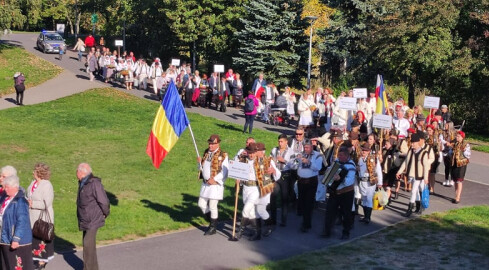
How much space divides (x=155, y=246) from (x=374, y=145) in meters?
5.71

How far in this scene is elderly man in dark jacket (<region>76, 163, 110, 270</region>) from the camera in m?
10.4

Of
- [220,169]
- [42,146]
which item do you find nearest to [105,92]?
[42,146]

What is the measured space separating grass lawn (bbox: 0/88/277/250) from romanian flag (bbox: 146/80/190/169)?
4.66ft

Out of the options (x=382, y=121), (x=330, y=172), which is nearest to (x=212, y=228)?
(x=330, y=172)

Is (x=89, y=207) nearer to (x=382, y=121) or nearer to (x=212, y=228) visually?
(x=212, y=228)

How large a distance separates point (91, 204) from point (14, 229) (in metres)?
1.39

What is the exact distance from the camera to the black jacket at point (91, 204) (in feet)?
34.0

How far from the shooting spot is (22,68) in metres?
39.5

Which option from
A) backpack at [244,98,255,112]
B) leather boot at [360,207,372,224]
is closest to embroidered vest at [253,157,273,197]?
leather boot at [360,207,372,224]

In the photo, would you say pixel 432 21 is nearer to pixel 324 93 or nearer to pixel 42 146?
pixel 324 93

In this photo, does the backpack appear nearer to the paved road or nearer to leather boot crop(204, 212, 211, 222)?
the paved road

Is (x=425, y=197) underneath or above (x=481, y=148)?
underneath

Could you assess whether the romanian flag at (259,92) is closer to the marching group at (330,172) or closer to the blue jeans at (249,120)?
the blue jeans at (249,120)

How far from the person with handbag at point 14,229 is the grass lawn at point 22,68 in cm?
2437
